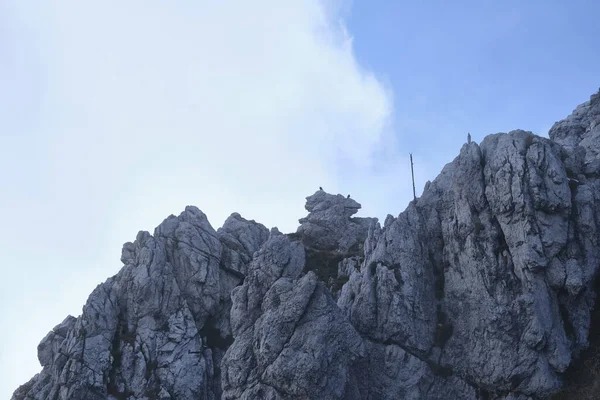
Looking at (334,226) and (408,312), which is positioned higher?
(334,226)

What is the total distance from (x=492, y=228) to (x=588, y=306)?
35.3 feet

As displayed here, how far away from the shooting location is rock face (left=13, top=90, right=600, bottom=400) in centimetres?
4738

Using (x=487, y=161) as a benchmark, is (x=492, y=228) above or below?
below

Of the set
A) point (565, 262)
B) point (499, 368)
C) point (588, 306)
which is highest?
point (565, 262)

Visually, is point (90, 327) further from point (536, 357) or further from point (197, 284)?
point (536, 357)

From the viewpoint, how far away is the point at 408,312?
52.7 metres

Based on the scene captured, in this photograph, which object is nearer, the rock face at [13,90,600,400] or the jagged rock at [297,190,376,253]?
the rock face at [13,90,600,400]

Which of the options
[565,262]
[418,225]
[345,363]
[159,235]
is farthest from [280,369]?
[159,235]

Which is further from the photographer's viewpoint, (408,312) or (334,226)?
(334,226)

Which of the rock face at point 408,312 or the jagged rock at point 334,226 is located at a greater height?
the jagged rock at point 334,226

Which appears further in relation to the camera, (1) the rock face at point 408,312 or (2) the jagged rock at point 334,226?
(2) the jagged rock at point 334,226

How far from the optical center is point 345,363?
46.9 meters

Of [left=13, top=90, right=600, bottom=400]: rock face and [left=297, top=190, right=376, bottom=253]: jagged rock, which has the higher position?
[left=297, top=190, right=376, bottom=253]: jagged rock

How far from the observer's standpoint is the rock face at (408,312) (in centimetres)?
4738
